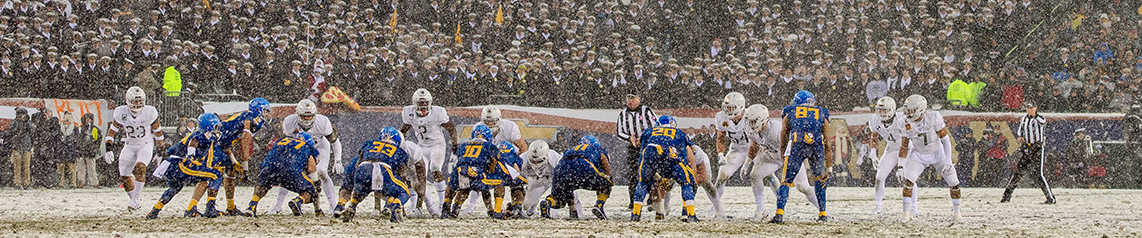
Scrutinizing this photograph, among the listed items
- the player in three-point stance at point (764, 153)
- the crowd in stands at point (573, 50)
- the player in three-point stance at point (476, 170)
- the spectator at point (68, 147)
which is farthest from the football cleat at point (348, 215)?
the spectator at point (68, 147)

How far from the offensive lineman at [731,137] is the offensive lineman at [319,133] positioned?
15.6ft

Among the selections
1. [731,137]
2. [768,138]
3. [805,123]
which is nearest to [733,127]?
[731,137]

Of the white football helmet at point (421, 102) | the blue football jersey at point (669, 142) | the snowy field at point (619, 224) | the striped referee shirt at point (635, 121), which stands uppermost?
the white football helmet at point (421, 102)

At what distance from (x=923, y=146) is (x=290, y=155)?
772cm

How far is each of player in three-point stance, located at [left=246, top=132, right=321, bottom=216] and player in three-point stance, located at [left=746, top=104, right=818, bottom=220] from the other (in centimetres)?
536

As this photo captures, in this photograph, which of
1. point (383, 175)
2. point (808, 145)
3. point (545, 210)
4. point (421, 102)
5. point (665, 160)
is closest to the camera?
point (383, 175)

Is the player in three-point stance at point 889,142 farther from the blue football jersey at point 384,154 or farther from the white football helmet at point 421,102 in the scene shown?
the white football helmet at point 421,102

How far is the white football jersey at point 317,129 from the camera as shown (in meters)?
14.4

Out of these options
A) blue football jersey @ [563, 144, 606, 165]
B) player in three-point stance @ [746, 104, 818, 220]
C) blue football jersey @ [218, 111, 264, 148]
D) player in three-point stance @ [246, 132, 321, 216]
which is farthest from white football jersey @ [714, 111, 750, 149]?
blue football jersey @ [218, 111, 264, 148]

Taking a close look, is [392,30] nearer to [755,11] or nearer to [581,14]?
[581,14]

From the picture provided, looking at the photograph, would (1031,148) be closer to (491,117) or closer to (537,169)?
(537,169)

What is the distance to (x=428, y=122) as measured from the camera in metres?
15.7

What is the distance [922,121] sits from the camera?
13445 millimetres

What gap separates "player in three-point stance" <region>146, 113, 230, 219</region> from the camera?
43.0 feet
